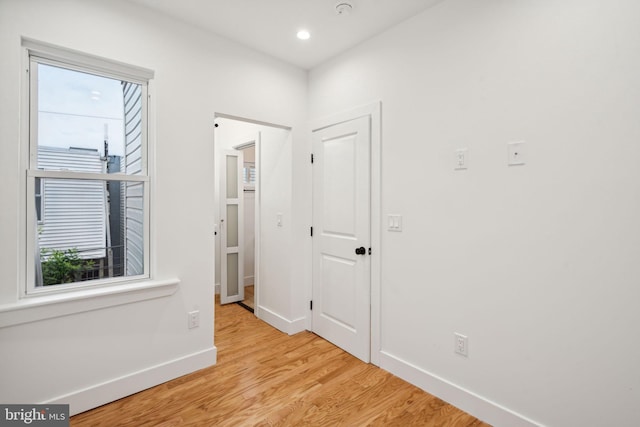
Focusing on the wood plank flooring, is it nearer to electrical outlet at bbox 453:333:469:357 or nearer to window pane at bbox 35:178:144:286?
electrical outlet at bbox 453:333:469:357

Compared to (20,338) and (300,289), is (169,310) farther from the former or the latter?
(300,289)

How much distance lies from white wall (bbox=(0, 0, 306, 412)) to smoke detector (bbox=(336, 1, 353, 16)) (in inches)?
36.1

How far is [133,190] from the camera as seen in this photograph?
87.2 inches

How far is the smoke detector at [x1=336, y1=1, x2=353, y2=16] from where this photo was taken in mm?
2070

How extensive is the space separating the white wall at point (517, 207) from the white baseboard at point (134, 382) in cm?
147

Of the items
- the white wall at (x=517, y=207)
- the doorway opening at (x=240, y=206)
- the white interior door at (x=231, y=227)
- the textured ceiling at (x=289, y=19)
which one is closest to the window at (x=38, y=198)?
the textured ceiling at (x=289, y=19)

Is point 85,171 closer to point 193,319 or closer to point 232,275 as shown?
point 193,319

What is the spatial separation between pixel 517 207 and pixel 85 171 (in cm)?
270

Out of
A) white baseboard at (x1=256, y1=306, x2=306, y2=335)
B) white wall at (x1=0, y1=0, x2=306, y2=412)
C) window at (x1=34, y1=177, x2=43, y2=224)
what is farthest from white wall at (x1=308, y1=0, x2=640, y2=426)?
window at (x1=34, y1=177, x2=43, y2=224)

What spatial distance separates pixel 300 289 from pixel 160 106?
2.04 metres

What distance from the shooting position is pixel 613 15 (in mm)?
1412

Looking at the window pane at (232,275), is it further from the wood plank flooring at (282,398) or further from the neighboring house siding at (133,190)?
the neighboring house siding at (133,190)

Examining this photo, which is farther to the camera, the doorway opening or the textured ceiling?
the doorway opening

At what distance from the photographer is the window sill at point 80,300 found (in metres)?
1.69
